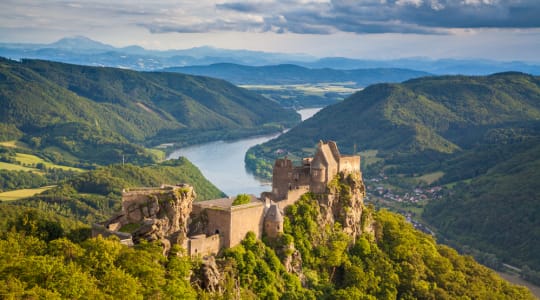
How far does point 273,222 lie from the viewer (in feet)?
199

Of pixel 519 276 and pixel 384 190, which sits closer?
pixel 519 276

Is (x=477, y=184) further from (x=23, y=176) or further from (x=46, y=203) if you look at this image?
(x=23, y=176)

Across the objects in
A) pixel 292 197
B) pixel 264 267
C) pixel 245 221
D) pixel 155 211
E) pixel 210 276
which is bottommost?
pixel 264 267

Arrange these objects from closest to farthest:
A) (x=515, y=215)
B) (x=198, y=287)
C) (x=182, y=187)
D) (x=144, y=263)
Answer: (x=144, y=263)
(x=198, y=287)
(x=182, y=187)
(x=515, y=215)

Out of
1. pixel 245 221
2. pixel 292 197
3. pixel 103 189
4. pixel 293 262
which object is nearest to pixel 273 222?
pixel 245 221

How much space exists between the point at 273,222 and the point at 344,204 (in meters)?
12.0

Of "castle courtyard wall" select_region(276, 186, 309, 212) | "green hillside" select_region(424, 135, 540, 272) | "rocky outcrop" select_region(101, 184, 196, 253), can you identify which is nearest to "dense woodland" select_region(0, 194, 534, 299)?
"castle courtyard wall" select_region(276, 186, 309, 212)

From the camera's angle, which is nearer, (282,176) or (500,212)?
(282,176)

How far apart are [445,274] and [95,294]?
151ft

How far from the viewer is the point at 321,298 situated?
6184 cm

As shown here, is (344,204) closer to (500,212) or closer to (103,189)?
(500,212)

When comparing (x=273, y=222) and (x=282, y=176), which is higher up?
(x=282, y=176)

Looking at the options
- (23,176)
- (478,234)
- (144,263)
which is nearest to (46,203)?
(23,176)

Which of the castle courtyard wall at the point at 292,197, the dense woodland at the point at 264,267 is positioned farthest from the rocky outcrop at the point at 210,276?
the castle courtyard wall at the point at 292,197
